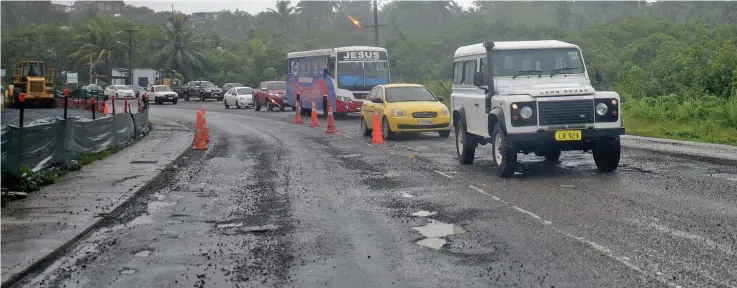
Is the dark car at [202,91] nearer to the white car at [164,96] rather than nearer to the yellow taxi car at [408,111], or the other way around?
the white car at [164,96]

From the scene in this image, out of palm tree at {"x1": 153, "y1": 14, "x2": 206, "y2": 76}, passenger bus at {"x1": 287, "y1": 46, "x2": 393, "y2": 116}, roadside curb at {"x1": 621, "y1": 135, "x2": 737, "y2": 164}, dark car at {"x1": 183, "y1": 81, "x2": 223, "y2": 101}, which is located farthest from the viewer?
palm tree at {"x1": 153, "y1": 14, "x2": 206, "y2": 76}

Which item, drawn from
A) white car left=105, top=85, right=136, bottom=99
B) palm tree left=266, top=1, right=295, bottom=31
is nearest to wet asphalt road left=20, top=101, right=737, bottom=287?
white car left=105, top=85, right=136, bottom=99

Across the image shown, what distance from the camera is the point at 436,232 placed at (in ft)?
30.1

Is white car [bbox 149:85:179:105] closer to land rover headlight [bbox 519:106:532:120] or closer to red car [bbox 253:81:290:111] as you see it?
red car [bbox 253:81:290:111]

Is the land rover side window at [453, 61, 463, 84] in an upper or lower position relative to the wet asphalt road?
upper

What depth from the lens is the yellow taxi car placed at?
2342 cm

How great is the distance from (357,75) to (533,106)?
22.5 metres

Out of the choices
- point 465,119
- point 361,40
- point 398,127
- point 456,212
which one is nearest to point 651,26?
point 361,40

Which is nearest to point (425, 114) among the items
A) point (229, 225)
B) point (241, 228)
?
point (229, 225)

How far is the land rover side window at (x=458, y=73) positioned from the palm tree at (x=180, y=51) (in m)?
77.8

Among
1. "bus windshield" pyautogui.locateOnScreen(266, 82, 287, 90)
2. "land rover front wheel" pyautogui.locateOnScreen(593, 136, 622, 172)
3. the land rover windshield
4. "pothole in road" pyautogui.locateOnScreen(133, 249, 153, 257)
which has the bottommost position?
"pothole in road" pyautogui.locateOnScreen(133, 249, 153, 257)

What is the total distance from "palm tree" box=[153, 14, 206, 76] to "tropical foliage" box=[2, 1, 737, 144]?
13 cm

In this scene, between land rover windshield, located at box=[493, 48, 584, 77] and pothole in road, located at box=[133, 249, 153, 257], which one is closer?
pothole in road, located at box=[133, 249, 153, 257]

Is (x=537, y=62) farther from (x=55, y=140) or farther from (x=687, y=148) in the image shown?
(x=55, y=140)
